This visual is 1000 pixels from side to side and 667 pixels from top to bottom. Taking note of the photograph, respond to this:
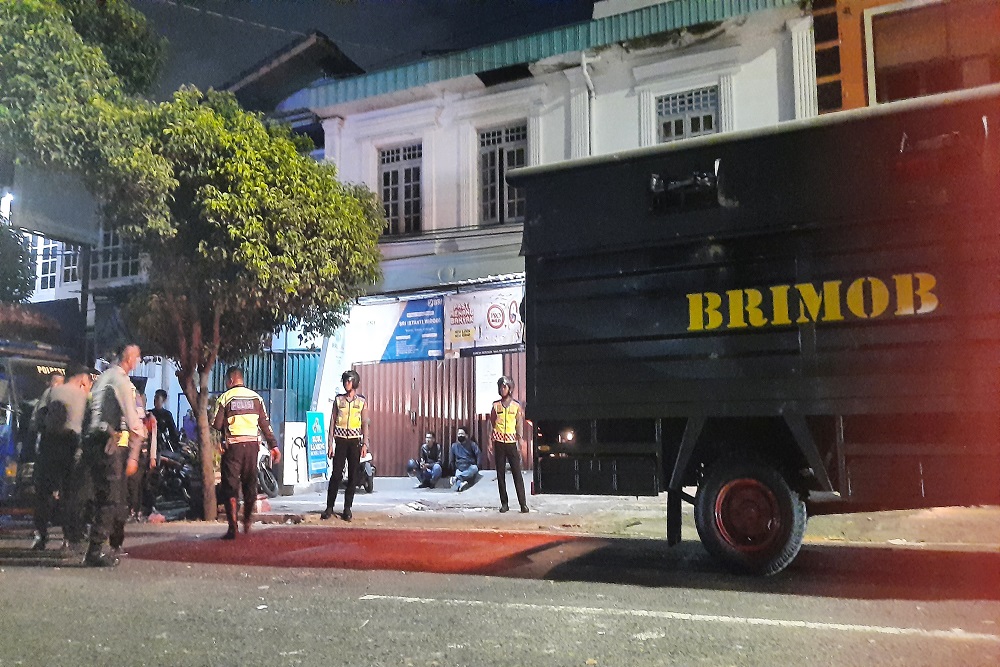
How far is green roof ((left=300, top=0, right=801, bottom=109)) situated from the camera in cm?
1273

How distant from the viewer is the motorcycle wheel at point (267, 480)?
39.7 feet

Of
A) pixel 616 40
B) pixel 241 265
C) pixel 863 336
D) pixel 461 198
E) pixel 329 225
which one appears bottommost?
pixel 863 336

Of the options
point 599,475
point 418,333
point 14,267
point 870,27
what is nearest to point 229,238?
point 418,333

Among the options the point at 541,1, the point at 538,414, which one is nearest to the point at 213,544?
the point at 538,414

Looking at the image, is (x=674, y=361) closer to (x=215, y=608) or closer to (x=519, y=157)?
(x=215, y=608)

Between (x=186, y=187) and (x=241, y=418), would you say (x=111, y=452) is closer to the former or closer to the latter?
(x=241, y=418)

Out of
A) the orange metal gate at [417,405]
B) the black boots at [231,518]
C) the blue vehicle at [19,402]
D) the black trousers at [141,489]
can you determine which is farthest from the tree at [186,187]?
the orange metal gate at [417,405]

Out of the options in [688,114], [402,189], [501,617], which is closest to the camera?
[501,617]

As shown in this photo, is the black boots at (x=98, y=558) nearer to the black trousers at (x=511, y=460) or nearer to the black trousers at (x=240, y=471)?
the black trousers at (x=240, y=471)

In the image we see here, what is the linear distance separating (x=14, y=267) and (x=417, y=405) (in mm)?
8015

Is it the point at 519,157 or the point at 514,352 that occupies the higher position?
the point at 519,157

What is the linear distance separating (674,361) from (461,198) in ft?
32.4

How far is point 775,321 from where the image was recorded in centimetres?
549

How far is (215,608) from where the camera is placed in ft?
15.9
